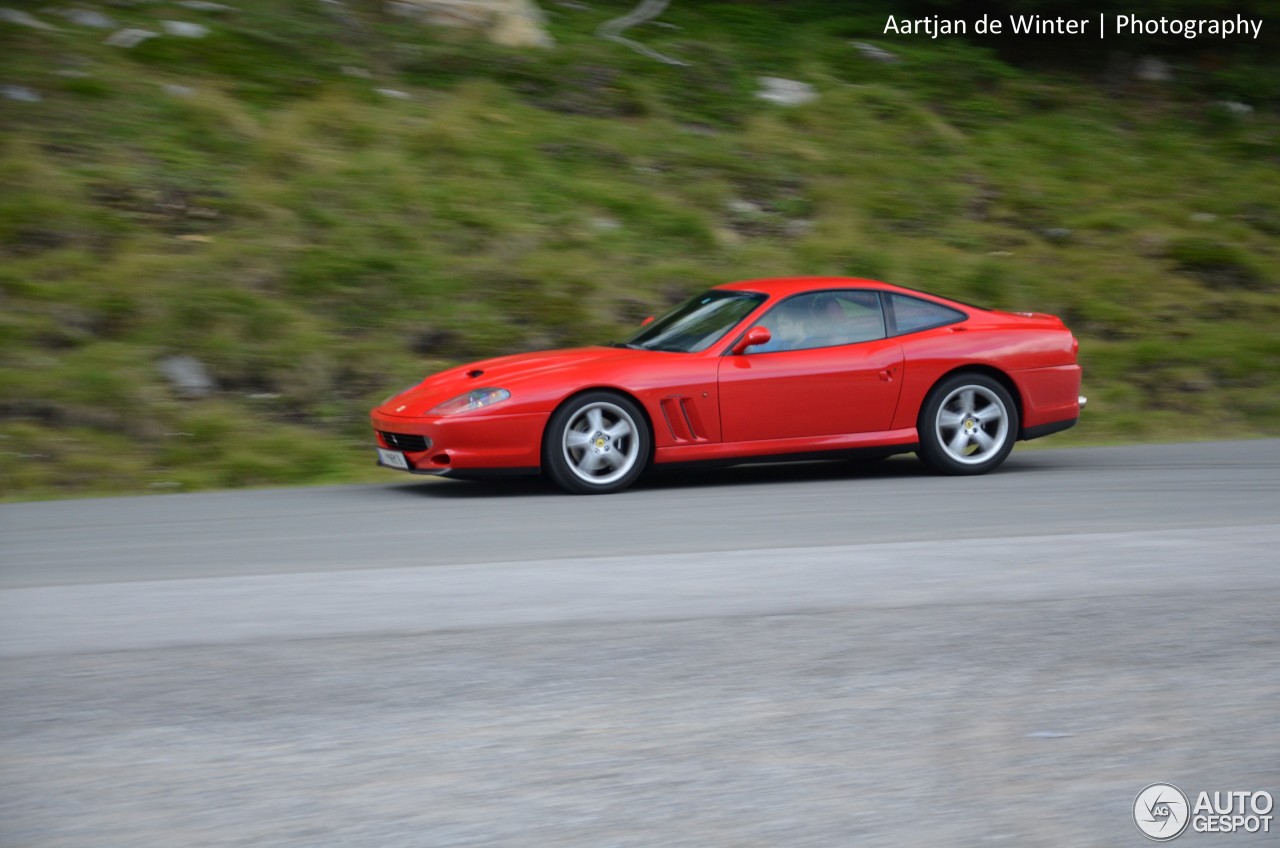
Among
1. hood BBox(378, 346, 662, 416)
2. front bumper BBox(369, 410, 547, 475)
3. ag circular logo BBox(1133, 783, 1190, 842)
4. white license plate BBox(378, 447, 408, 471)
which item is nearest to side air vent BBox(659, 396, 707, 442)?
hood BBox(378, 346, 662, 416)

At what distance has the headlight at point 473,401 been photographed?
26.5 ft

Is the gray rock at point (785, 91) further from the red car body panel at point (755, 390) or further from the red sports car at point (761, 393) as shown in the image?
the red car body panel at point (755, 390)

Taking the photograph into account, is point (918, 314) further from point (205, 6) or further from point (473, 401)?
point (205, 6)

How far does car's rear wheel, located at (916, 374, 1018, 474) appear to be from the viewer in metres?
8.79

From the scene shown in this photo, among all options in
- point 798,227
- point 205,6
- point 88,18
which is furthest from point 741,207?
point 88,18

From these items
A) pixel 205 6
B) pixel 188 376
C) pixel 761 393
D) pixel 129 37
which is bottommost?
pixel 761 393

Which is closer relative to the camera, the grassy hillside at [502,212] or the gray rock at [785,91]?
the grassy hillside at [502,212]

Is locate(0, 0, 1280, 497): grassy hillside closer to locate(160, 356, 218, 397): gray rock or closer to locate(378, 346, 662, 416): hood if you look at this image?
locate(160, 356, 218, 397): gray rock

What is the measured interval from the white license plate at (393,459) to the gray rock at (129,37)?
8.94m

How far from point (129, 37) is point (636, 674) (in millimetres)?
13503

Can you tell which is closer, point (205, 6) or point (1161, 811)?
point (1161, 811)

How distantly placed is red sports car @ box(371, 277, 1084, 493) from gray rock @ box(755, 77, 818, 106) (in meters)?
8.99

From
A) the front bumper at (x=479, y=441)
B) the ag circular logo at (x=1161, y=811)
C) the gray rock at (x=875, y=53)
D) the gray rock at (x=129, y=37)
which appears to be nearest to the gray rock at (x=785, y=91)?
the gray rock at (x=875, y=53)

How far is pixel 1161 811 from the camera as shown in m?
3.31
